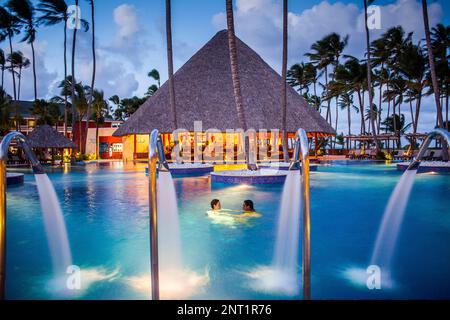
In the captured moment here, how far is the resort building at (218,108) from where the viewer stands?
2694 cm

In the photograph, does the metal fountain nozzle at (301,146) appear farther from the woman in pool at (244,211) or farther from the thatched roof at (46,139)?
the thatched roof at (46,139)

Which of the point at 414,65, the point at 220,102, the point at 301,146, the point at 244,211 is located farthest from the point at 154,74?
the point at 301,146

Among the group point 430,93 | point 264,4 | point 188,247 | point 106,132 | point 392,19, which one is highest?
point 392,19

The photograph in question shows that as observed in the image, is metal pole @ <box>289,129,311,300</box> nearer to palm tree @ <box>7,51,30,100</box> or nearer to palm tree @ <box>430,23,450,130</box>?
palm tree @ <box>430,23,450,130</box>

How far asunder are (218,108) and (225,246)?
74.8ft

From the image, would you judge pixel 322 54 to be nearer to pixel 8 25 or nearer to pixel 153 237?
pixel 8 25


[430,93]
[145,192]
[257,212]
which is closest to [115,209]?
[145,192]

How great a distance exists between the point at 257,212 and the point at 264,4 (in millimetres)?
19346

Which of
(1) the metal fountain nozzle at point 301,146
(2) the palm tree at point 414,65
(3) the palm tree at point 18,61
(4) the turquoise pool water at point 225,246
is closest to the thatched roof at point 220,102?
(2) the palm tree at point 414,65

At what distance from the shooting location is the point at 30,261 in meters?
4.79

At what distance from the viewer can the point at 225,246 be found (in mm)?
5508

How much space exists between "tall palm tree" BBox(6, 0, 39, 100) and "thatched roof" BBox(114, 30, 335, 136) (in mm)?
16422
